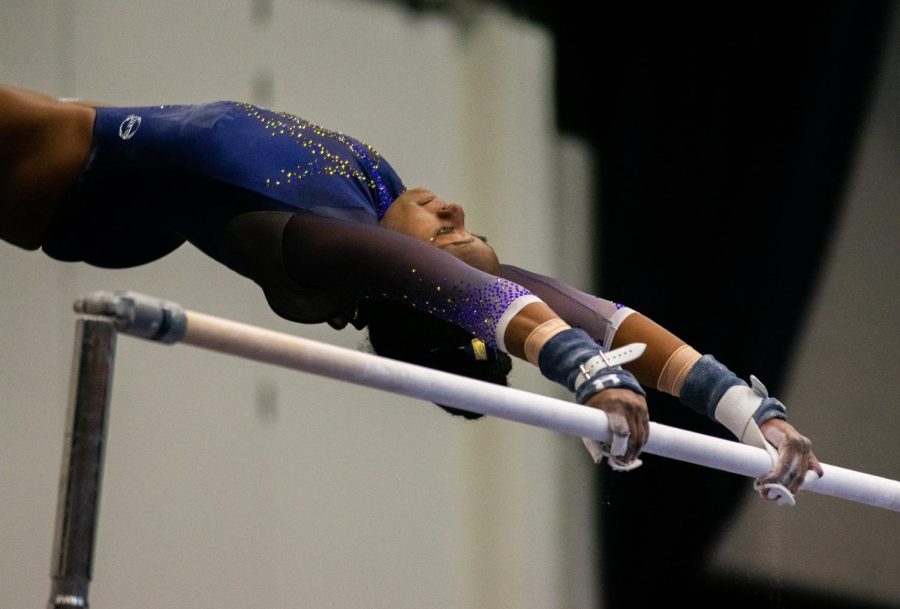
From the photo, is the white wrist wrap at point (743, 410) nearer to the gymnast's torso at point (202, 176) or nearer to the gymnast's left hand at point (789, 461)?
the gymnast's left hand at point (789, 461)

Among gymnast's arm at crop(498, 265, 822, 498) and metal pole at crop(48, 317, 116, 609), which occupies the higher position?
gymnast's arm at crop(498, 265, 822, 498)

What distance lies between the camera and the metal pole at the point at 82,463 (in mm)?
968

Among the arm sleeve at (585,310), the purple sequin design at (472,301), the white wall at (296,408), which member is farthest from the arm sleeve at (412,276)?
the white wall at (296,408)

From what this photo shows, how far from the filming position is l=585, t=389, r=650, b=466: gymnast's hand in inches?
46.6

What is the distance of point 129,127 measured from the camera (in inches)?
56.9

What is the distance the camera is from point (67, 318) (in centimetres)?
198

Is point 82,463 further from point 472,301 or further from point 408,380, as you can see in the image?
point 472,301

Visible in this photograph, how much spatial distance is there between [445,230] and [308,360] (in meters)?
0.46

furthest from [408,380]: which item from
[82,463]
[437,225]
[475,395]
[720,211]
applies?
[720,211]

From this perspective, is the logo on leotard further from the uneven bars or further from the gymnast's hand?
the gymnast's hand

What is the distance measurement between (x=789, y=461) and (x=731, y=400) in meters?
0.11

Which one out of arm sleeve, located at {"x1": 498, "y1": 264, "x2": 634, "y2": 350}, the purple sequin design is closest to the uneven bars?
the purple sequin design

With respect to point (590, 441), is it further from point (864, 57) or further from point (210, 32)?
point (864, 57)

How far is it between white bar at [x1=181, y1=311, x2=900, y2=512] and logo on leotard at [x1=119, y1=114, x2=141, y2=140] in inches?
18.5
